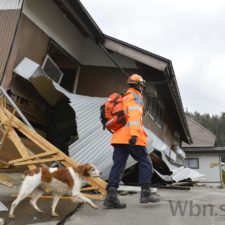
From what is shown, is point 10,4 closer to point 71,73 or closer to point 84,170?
point 71,73

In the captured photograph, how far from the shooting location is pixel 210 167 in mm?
26422

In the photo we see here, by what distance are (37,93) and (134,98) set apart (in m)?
3.90

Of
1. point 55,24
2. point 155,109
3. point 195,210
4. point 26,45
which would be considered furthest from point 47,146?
point 155,109

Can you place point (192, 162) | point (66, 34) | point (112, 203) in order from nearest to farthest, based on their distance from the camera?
1. point (112, 203)
2. point (66, 34)
3. point (192, 162)

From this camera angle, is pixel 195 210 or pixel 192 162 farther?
pixel 192 162

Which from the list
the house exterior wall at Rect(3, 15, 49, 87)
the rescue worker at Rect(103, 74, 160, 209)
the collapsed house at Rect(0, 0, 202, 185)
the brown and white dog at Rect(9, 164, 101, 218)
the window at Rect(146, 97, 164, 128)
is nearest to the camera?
the brown and white dog at Rect(9, 164, 101, 218)

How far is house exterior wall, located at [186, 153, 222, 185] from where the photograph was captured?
84.1ft

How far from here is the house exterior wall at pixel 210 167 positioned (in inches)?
1009

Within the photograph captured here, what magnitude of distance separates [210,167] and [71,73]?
18604 millimetres

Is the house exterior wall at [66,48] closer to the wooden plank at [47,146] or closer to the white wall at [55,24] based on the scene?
the white wall at [55,24]

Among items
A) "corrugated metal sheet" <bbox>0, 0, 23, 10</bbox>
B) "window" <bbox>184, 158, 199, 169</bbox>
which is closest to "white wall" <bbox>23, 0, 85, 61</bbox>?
"corrugated metal sheet" <bbox>0, 0, 23, 10</bbox>

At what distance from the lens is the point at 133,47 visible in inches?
367

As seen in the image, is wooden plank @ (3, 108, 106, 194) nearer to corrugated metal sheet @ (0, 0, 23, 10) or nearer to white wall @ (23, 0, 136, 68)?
corrugated metal sheet @ (0, 0, 23, 10)

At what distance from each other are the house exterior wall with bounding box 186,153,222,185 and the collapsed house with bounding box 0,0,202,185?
15.3 m
